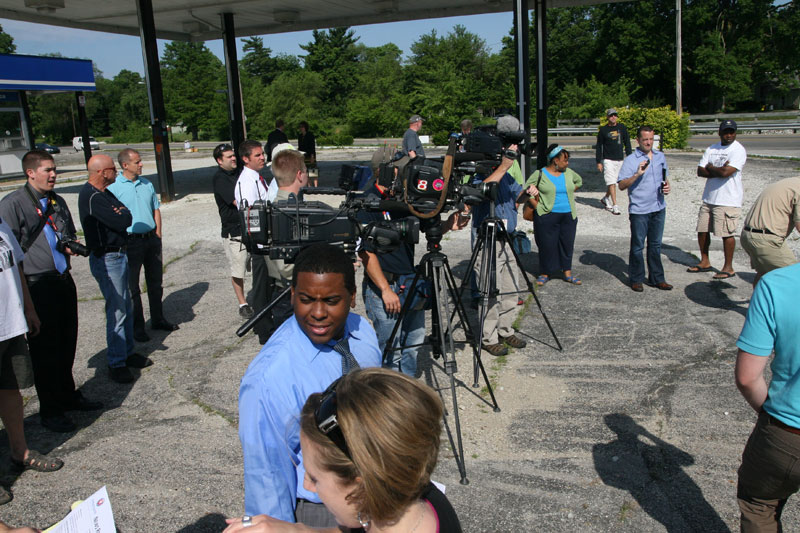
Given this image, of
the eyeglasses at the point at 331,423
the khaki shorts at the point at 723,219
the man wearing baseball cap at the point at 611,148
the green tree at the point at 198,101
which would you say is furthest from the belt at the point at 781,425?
the green tree at the point at 198,101

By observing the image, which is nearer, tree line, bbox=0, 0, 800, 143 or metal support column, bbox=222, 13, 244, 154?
metal support column, bbox=222, 13, 244, 154

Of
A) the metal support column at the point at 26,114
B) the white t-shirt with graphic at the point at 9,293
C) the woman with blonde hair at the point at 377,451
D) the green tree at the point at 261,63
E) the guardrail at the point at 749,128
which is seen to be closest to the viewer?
the woman with blonde hair at the point at 377,451

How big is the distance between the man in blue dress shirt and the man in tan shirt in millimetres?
4214

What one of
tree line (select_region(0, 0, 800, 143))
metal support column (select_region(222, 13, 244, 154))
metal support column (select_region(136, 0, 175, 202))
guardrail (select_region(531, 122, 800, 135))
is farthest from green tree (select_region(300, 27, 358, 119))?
metal support column (select_region(136, 0, 175, 202))

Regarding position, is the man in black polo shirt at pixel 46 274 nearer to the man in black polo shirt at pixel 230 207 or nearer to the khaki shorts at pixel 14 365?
the khaki shorts at pixel 14 365

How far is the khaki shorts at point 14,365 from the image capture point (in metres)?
3.65

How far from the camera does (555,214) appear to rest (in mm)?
7160

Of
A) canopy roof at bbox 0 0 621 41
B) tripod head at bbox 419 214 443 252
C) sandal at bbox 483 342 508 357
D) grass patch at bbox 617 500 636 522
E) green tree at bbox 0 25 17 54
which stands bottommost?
grass patch at bbox 617 500 636 522

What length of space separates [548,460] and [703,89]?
51037 millimetres

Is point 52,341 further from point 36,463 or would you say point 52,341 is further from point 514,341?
point 514,341

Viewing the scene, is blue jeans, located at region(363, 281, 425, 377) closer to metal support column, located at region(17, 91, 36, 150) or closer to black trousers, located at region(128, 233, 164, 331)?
black trousers, located at region(128, 233, 164, 331)

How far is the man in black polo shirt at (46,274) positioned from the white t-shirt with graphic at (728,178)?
7.01 metres

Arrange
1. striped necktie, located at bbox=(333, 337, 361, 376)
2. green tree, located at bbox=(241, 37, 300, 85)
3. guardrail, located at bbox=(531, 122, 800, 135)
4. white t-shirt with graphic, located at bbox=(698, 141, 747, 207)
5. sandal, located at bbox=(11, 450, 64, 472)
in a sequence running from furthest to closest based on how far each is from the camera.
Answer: green tree, located at bbox=(241, 37, 300, 85) < guardrail, located at bbox=(531, 122, 800, 135) < white t-shirt with graphic, located at bbox=(698, 141, 747, 207) < sandal, located at bbox=(11, 450, 64, 472) < striped necktie, located at bbox=(333, 337, 361, 376)

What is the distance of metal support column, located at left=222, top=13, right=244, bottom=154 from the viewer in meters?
16.7
